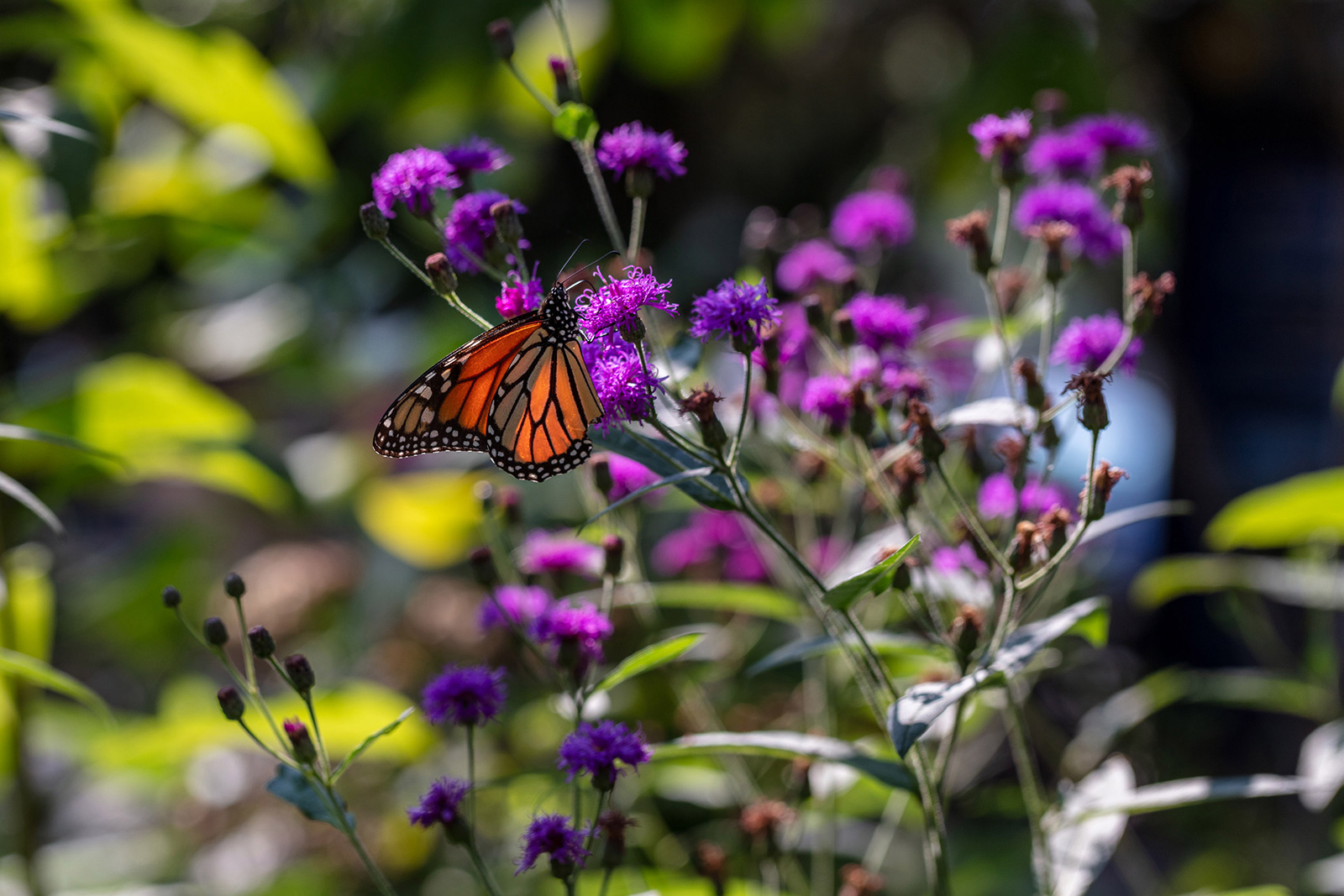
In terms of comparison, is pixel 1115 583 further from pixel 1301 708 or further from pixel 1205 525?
pixel 1301 708

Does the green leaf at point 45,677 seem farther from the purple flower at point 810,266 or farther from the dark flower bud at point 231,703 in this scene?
the purple flower at point 810,266

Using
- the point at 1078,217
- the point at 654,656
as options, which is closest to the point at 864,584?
the point at 654,656

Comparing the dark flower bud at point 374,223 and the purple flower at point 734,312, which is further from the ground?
the dark flower bud at point 374,223

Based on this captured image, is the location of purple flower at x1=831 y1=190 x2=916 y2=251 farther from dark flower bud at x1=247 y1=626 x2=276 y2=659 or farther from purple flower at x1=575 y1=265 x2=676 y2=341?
dark flower bud at x1=247 y1=626 x2=276 y2=659

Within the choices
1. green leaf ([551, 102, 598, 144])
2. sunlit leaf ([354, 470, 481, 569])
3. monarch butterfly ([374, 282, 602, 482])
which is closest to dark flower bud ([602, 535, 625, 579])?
monarch butterfly ([374, 282, 602, 482])

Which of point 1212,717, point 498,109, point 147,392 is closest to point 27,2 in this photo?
point 498,109

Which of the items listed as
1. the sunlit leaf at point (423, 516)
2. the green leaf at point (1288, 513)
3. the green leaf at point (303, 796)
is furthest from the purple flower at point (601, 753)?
the sunlit leaf at point (423, 516)
